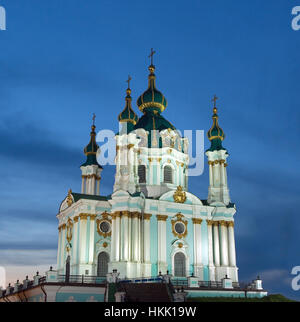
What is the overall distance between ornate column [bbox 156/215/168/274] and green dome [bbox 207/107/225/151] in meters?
8.39

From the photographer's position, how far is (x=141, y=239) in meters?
31.8

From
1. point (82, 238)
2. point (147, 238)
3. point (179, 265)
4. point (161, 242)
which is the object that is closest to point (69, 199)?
point (82, 238)

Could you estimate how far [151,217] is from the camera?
3247cm

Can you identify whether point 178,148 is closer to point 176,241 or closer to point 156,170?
point 156,170

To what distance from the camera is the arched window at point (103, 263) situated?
3281 cm

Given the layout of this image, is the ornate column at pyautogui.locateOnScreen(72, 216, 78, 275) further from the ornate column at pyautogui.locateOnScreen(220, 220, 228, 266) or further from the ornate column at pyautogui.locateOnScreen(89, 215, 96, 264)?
the ornate column at pyautogui.locateOnScreen(220, 220, 228, 266)

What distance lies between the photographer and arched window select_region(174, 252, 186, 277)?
107 ft

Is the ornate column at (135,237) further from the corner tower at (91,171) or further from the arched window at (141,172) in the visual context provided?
the corner tower at (91,171)

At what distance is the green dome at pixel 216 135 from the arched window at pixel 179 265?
958 centimetres

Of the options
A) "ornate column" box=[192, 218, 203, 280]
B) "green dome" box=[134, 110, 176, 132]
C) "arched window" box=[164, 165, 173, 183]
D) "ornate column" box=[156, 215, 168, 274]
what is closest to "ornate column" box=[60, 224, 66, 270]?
"ornate column" box=[156, 215, 168, 274]

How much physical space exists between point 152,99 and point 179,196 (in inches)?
375

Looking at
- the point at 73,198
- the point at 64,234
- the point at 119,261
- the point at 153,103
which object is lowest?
the point at 119,261
